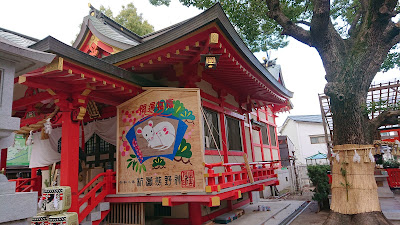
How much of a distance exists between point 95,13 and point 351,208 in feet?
40.3

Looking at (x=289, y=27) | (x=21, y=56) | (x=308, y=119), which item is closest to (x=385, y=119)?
(x=289, y=27)

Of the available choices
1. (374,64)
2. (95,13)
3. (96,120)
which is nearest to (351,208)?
(374,64)

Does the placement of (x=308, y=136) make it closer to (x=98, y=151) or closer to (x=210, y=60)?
(x=98, y=151)

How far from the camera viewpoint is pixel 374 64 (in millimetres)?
6465

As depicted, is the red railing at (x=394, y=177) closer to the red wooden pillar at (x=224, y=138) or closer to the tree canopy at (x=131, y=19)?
the red wooden pillar at (x=224, y=138)

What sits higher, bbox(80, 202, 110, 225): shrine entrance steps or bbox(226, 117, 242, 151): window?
bbox(226, 117, 242, 151): window

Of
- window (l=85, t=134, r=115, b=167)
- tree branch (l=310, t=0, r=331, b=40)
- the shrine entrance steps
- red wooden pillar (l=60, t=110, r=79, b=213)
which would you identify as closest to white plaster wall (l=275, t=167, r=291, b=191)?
window (l=85, t=134, r=115, b=167)

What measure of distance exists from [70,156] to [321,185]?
8.91 metres

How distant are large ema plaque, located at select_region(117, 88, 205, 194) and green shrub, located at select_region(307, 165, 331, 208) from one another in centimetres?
610

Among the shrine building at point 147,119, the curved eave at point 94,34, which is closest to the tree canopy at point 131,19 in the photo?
the curved eave at point 94,34

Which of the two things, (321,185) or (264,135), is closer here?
(321,185)

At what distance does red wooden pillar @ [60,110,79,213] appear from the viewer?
6266mm

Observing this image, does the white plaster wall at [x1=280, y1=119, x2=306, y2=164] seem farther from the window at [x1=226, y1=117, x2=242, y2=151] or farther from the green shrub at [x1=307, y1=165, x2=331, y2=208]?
the window at [x1=226, y1=117, x2=242, y2=151]

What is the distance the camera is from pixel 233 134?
10.3 m
